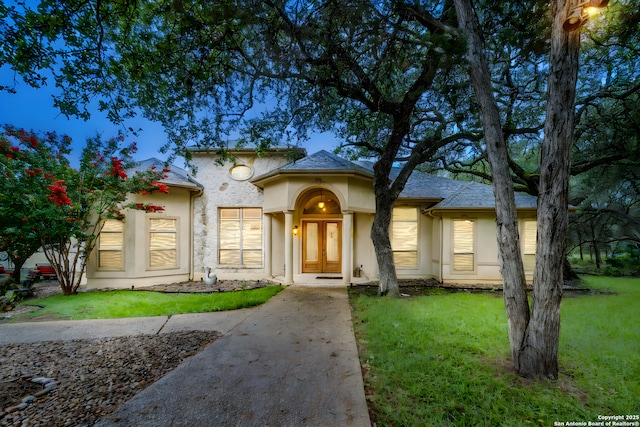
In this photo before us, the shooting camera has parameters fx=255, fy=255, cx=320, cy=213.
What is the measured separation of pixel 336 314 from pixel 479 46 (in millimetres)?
5813

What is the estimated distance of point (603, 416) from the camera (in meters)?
2.62

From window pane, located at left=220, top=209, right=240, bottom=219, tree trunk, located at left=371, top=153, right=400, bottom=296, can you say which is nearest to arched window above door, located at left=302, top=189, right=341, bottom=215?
window pane, located at left=220, top=209, right=240, bottom=219

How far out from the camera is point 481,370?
3.55 metres

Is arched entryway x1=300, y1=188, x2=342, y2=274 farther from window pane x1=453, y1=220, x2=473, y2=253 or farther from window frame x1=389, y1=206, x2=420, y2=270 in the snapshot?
window pane x1=453, y1=220, x2=473, y2=253

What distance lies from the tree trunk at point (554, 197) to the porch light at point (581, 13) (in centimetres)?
11

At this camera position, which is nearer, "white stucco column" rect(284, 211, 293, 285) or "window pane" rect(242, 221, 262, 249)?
"white stucco column" rect(284, 211, 293, 285)

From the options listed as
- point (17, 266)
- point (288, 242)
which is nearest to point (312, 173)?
point (288, 242)

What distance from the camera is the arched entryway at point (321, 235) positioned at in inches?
448

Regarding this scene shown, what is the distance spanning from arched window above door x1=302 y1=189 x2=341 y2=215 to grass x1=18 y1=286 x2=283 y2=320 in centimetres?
396

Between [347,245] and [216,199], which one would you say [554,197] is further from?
[216,199]

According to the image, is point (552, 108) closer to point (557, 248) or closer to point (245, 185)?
point (557, 248)

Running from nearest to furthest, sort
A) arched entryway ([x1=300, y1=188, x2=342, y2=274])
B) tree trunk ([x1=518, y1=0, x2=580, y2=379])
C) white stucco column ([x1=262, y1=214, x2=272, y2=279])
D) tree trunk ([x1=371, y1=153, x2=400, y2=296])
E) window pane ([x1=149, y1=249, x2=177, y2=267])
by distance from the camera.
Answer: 1. tree trunk ([x1=518, y1=0, x2=580, y2=379])
2. tree trunk ([x1=371, y1=153, x2=400, y2=296])
3. window pane ([x1=149, y1=249, x2=177, y2=267])
4. white stucco column ([x1=262, y1=214, x2=272, y2=279])
5. arched entryway ([x1=300, y1=188, x2=342, y2=274])

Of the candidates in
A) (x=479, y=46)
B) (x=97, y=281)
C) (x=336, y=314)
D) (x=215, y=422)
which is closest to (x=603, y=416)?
(x=215, y=422)

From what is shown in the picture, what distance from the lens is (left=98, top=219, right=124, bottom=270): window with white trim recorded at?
9688 millimetres
